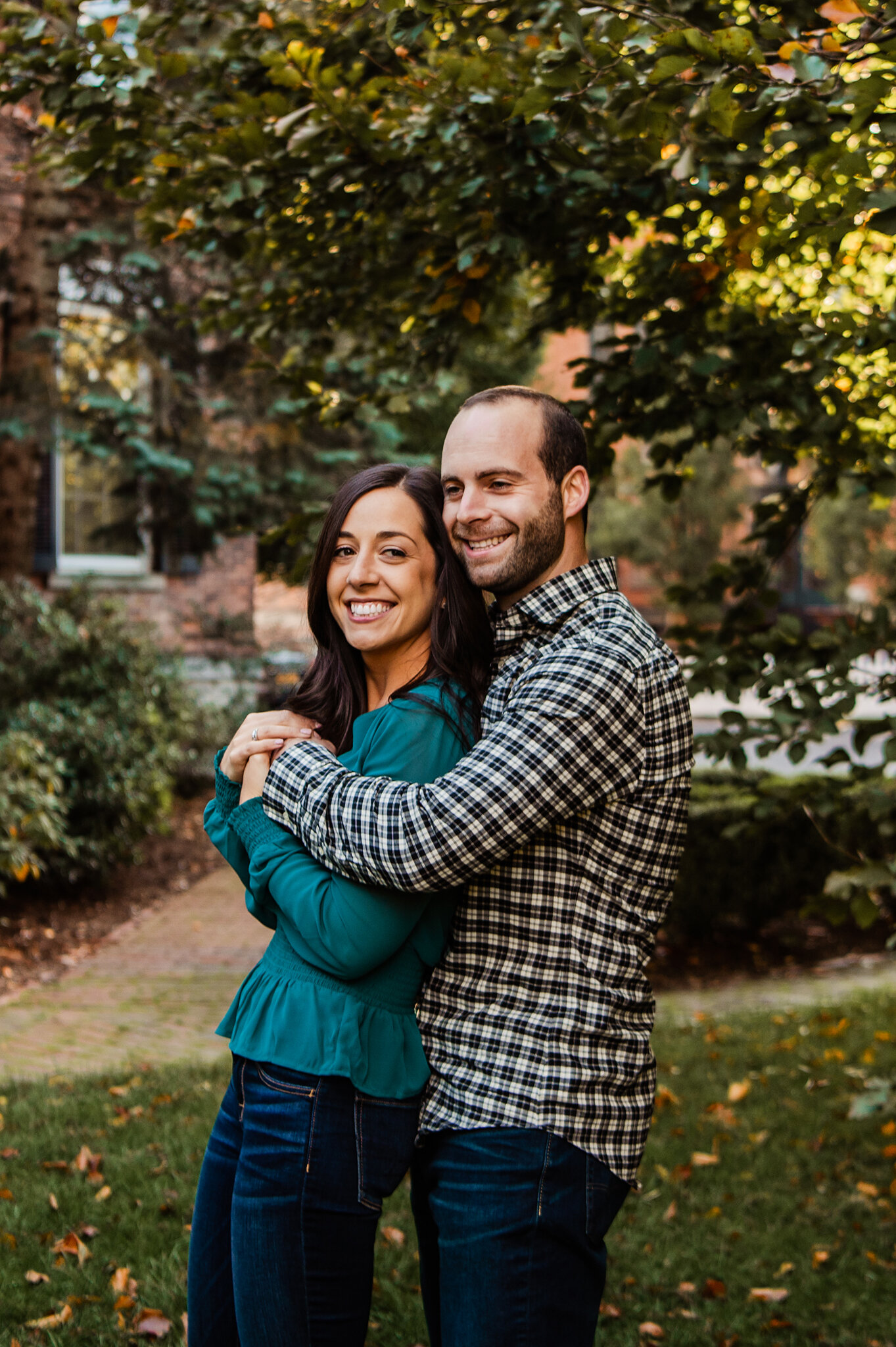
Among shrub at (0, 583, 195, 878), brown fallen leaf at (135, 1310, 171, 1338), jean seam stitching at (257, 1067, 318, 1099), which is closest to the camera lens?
jean seam stitching at (257, 1067, 318, 1099)

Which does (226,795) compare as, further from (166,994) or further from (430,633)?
(166,994)

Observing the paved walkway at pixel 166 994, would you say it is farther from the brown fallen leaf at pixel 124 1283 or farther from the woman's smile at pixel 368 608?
the woman's smile at pixel 368 608

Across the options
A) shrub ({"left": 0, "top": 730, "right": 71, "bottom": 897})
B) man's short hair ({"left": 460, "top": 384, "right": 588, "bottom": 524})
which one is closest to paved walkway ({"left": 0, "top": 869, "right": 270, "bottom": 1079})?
shrub ({"left": 0, "top": 730, "right": 71, "bottom": 897})

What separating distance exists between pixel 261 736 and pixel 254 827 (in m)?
0.18

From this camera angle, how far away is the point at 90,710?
366 inches

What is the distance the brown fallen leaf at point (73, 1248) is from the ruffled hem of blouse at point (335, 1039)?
2330 millimetres

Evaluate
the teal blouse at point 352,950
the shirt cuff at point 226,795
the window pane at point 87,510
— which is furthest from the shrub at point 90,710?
the teal blouse at point 352,950

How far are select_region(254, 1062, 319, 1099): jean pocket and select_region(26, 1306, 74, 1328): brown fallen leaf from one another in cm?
205

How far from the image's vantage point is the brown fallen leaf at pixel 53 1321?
11.2 ft

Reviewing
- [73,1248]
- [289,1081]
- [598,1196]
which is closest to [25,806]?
[73,1248]

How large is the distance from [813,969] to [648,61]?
7.42 m

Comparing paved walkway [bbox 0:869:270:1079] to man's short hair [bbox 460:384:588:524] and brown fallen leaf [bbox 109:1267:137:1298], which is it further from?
man's short hair [bbox 460:384:588:524]

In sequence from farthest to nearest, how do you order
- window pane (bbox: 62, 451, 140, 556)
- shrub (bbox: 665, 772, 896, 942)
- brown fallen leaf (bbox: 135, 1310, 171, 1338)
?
window pane (bbox: 62, 451, 140, 556) < shrub (bbox: 665, 772, 896, 942) < brown fallen leaf (bbox: 135, 1310, 171, 1338)

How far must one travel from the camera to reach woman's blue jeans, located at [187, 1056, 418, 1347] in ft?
6.17
